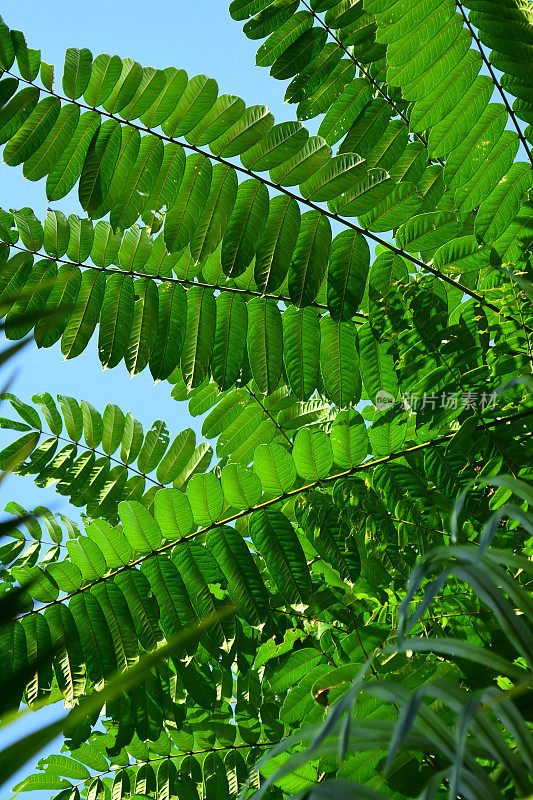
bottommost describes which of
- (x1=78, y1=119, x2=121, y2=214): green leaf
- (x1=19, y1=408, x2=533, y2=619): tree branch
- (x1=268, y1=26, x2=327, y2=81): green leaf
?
(x1=19, y1=408, x2=533, y2=619): tree branch

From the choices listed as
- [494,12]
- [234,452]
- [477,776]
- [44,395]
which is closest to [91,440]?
[44,395]

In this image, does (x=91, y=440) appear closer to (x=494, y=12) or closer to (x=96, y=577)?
(x=96, y=577)

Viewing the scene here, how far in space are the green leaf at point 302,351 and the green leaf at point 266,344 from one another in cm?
3

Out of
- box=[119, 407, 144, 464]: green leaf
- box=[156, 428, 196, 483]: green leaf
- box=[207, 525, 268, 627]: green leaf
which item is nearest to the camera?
box=[207, 525, 268, 627]: green leaf

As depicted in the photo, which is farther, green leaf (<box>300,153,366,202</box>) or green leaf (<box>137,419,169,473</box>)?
green leaf (<box>137,419,169,473</box>)

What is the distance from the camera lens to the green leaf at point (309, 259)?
199 centimetres

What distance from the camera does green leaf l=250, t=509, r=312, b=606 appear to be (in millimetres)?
1863

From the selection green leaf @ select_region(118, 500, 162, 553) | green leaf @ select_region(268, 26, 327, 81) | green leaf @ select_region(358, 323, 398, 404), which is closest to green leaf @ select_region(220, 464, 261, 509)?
green leaf @ select_region(118, 500, 162, 553)

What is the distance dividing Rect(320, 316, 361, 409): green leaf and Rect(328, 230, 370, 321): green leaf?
0.26 ft

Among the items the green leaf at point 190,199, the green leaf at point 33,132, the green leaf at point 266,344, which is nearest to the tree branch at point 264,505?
the green leaf at point 266,344

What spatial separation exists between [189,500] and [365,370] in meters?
0.61

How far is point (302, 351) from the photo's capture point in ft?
6.80

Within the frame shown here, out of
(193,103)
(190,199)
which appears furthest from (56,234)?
(193,103)

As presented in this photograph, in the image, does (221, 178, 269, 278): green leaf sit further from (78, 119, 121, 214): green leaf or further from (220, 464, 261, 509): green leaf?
(220, 464, 261, 509): green leaf
